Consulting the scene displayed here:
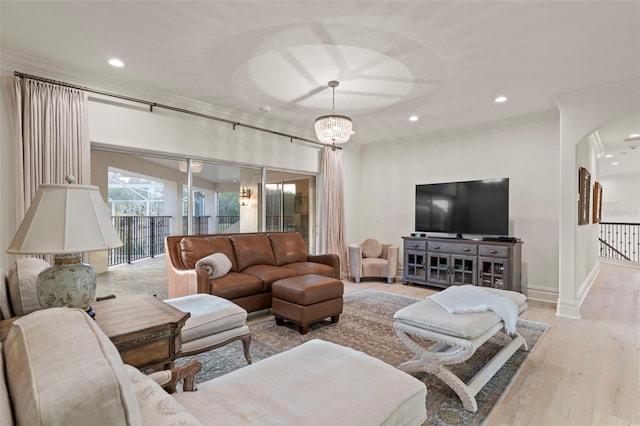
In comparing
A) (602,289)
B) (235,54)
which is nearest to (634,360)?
(602,289)

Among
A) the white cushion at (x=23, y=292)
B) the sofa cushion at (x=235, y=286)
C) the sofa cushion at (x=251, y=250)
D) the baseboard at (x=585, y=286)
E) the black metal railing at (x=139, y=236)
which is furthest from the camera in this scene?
the baseboard at (x=585, y=286)

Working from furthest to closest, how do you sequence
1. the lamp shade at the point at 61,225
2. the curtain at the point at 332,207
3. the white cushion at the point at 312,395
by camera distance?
1. the curtain at the point at 332,207
2. the lamp shade at the point at 61,225
3. the white cushion at the point at 312,395

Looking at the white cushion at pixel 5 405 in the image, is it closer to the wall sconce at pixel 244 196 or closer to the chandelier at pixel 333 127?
the chandelier at pixel 333 127

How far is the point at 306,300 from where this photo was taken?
312 centimetres

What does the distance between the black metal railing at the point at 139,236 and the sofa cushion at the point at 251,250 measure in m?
0.96

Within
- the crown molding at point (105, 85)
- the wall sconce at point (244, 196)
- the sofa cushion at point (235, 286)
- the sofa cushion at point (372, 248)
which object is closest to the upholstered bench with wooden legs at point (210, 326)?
the sofa cushion at point (235, 286)

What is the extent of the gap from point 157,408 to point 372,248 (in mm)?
5247

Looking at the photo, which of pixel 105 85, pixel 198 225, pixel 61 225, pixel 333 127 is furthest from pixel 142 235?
pixel 61 225

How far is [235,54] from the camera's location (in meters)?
2.96

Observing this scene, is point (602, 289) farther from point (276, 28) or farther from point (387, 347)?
point (276, 28)

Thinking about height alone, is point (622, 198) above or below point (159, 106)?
below

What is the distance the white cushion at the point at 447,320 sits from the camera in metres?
1.99

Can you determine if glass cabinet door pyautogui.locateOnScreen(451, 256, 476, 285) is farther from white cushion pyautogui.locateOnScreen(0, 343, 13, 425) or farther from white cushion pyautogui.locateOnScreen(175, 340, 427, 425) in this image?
white cushion pyautogui.locateOnScreen(0, 343, 13, 425)

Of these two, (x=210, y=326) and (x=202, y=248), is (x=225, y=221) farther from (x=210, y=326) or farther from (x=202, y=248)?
(x=210, y=326)
